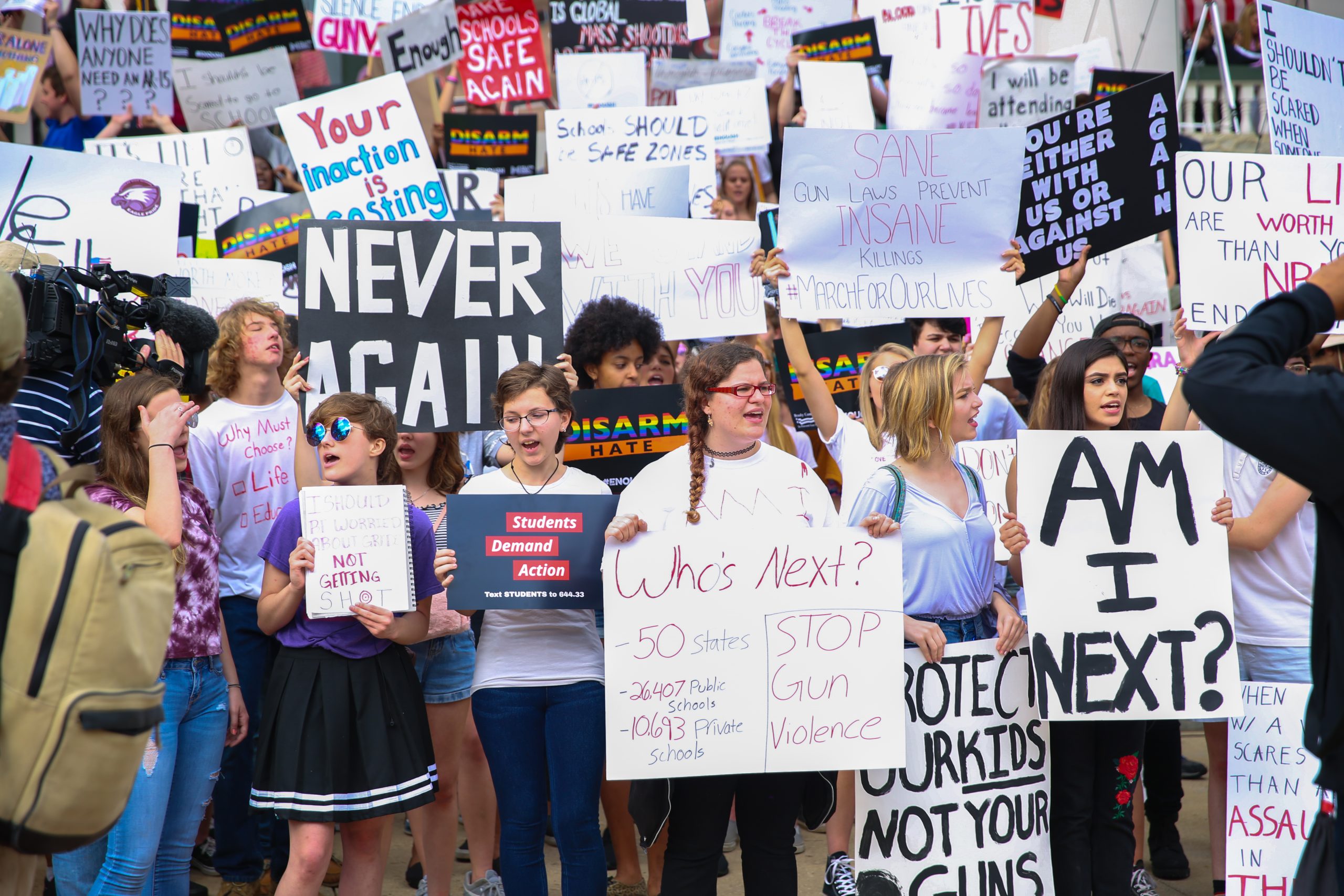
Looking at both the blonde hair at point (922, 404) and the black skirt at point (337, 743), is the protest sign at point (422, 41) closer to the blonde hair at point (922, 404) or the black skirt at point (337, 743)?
the blonde hair at point (922, 404)

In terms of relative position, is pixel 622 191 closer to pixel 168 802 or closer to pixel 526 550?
pixel 526 550

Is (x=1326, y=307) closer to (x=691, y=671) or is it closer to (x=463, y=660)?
(x=691, y=671)

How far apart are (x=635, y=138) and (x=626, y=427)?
3655mm

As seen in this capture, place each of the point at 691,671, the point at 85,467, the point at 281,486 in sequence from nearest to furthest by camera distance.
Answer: the point at 85,467 → the point at 691,671 → the point at 281,486

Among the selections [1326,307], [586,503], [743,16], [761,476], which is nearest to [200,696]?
[586,503]

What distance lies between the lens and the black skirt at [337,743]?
3.81m

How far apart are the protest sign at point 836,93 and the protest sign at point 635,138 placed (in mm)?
1103

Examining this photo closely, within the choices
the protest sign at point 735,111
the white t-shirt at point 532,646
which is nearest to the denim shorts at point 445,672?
the white t-shirt at point 532,646

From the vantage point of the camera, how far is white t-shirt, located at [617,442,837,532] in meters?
3.93

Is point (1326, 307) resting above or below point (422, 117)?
below

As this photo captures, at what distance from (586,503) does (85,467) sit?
1.85 metres

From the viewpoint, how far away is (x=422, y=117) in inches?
531

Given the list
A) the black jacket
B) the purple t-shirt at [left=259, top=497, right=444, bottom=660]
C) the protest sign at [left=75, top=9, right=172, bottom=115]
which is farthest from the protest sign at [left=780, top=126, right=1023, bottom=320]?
the protest sign at [left=75, top=9, right=172, bottom=115]

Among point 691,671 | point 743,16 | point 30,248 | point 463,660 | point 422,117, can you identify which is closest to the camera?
point 691,671
